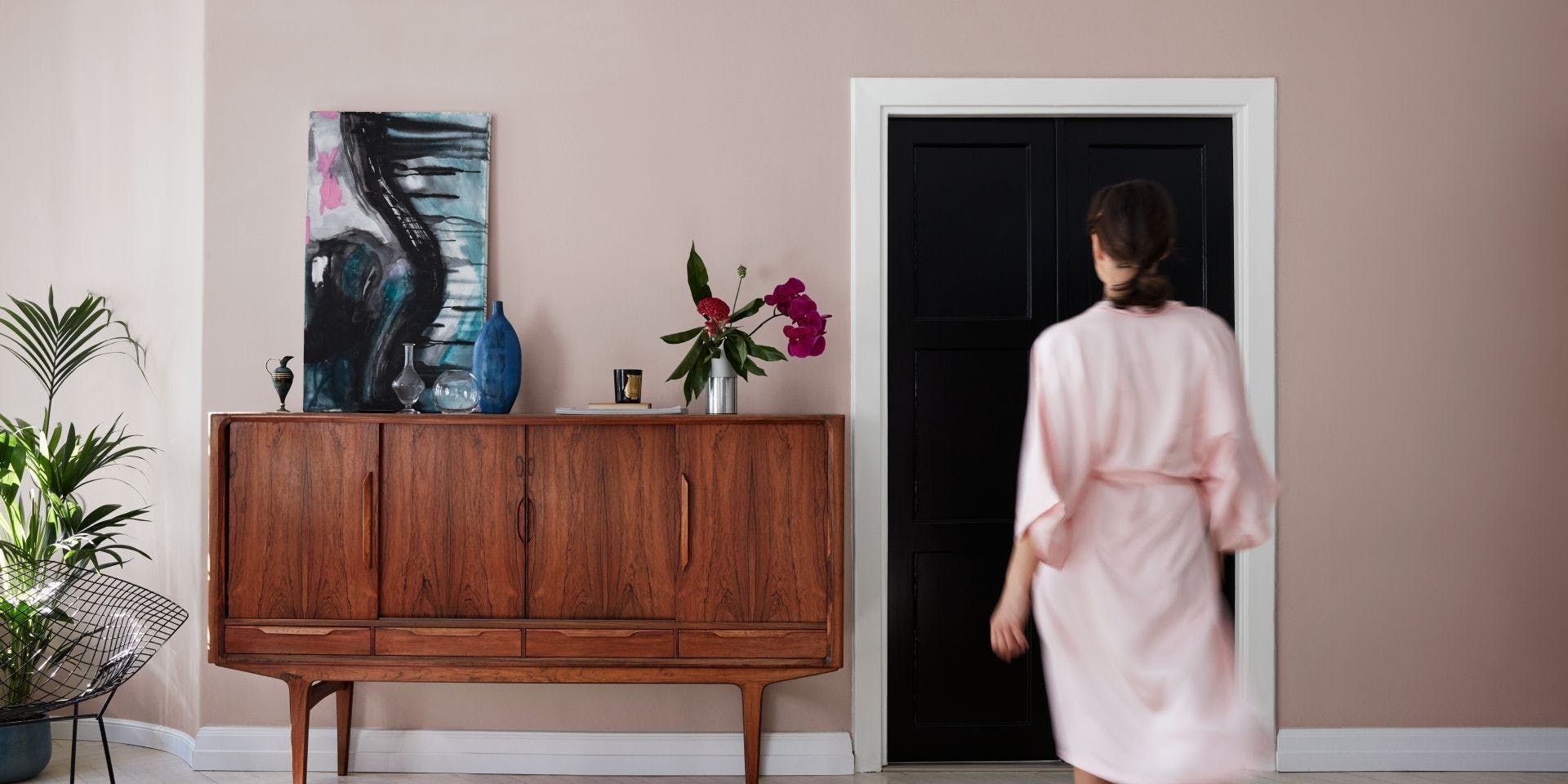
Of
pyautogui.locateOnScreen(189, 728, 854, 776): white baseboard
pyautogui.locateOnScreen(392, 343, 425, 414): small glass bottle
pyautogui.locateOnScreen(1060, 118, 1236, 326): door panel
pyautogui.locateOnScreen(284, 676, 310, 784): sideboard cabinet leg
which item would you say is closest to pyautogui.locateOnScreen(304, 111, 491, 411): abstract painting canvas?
pyautogui.locateOnScreen(392, 343, 425, 414): small glass bottle

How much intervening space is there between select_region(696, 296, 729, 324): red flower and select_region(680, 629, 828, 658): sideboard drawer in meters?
0.92

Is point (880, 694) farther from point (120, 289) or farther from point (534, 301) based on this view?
point (120, 289)

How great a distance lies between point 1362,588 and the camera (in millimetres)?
3395

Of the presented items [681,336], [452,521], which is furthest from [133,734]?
[681,336]

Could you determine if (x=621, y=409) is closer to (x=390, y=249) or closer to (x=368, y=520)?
(x=368, y=520)

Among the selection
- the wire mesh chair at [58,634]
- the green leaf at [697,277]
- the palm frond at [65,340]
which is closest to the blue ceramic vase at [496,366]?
the green leaf at [697,277]

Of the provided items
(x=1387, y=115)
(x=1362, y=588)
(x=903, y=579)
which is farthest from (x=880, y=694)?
(x=1387, y=115)

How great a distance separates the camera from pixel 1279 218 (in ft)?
11.2

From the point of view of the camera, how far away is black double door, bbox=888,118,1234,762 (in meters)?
3.43

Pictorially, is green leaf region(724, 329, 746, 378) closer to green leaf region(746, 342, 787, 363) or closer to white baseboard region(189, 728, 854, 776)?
green leaf region(746, 342, 787, 363)

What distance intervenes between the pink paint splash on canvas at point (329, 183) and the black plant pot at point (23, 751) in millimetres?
1844

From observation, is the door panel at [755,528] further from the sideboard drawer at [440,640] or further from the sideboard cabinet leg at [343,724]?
the sideboard cabinet leg at [343,724]

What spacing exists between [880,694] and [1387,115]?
2.53 metres

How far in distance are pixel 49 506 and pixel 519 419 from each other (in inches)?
62.6
